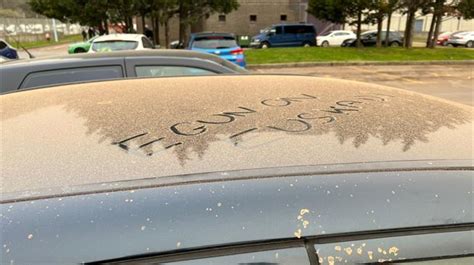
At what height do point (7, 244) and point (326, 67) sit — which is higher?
point (7, 244)

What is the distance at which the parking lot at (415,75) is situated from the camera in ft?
36.9

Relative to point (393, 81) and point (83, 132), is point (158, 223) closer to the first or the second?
point (83, 132)

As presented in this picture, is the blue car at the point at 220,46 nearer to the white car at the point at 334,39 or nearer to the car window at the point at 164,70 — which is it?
the car window at the point at 164,70

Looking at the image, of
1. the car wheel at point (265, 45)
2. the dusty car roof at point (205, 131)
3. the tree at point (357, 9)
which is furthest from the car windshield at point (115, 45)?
the car wheel at point (265, 45)

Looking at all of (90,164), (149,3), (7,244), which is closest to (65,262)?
(7,244)

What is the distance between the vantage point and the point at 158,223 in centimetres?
92

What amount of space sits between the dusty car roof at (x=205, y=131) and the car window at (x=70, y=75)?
1.99m

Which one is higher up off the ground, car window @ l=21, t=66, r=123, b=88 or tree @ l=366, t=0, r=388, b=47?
tree @ l=366, t=0, r=388, b=47

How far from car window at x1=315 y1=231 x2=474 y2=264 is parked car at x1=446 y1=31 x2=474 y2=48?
123ft

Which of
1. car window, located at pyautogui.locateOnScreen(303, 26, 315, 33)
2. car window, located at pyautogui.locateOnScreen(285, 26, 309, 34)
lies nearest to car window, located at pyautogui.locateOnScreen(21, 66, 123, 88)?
car window, located at pyautogui.locateOnScreen(285, 26, 309, 34)

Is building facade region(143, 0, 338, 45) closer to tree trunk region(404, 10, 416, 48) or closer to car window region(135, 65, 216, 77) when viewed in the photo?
tree trunk region(404, 10, 416, 48)

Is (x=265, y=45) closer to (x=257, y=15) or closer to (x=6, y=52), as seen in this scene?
(x=257, y=15)

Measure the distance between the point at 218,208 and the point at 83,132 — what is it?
64 centimetres

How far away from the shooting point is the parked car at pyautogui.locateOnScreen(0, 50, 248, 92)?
147 inches
